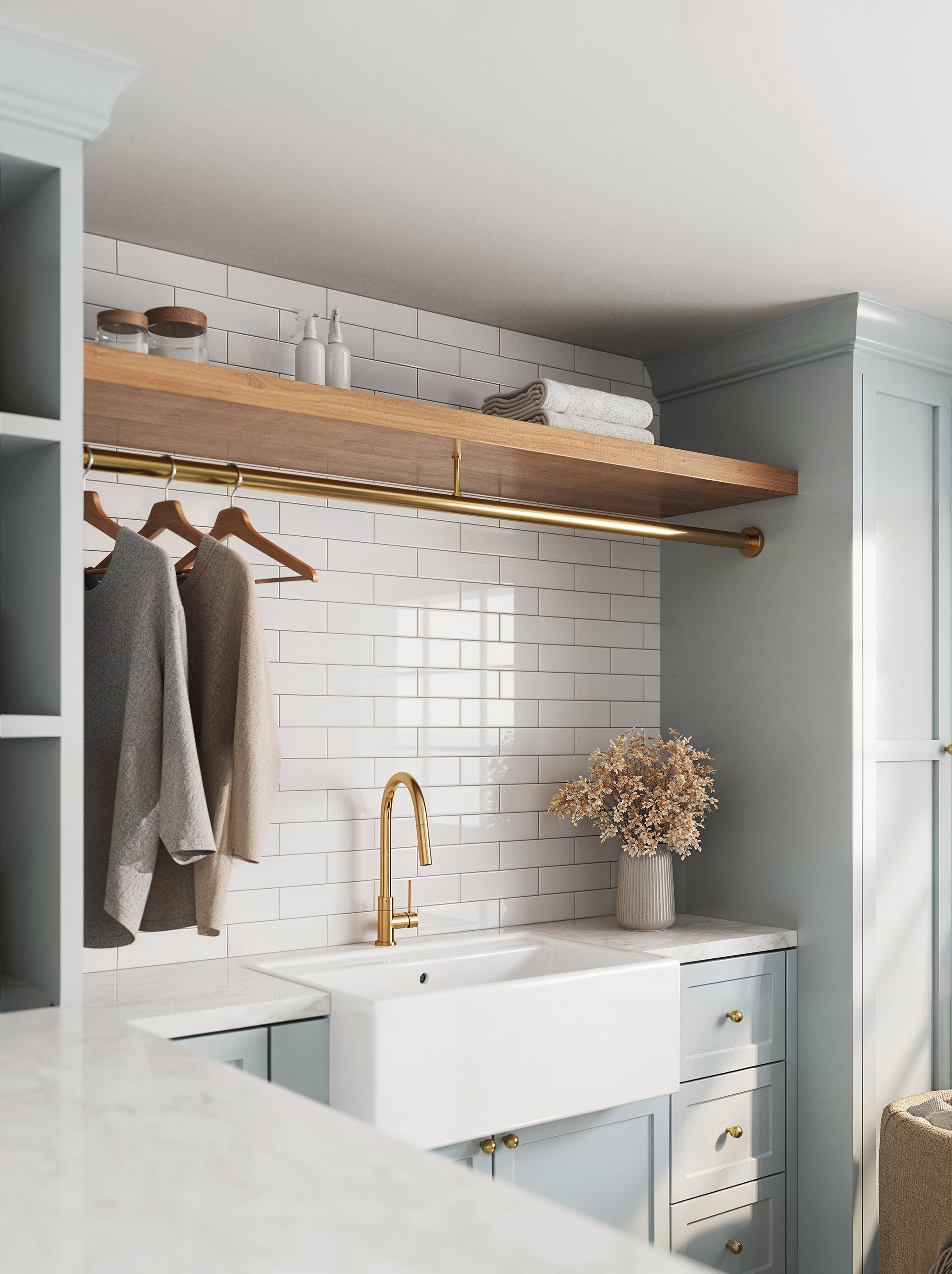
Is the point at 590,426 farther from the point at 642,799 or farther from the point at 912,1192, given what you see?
the point at 912,1192

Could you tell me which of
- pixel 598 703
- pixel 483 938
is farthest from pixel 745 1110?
pixel 598 703

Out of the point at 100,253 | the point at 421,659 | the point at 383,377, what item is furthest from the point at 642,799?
the point at 100,253

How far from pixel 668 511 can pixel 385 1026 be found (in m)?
1.84

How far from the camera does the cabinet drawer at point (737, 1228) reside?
8.89ft

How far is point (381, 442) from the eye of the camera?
2.56 meters

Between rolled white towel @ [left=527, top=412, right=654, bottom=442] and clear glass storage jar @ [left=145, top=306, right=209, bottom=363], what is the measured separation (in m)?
0.82

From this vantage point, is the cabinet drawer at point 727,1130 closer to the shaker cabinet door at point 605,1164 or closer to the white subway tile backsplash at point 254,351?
the shaker cabinet door at point 605,1164

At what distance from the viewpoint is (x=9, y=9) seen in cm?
173

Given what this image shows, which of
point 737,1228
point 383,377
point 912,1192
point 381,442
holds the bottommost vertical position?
point 737,1228

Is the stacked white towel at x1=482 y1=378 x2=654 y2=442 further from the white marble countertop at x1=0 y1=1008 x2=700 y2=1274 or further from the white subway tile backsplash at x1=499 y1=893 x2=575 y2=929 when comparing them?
the white marble countertop at x1=0 y1=1008 x2=700 y2=1274

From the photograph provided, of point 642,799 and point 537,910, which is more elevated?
point 642,799

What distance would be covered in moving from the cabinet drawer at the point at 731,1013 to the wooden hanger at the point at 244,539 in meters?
1.33

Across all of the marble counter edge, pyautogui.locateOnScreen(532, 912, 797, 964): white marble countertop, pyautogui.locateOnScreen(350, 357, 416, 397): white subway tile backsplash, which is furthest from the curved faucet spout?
pyautogui.locateOnScreen(350, 357, 416, 397): white subway tile backsplash

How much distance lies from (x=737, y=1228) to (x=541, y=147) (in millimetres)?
2486
